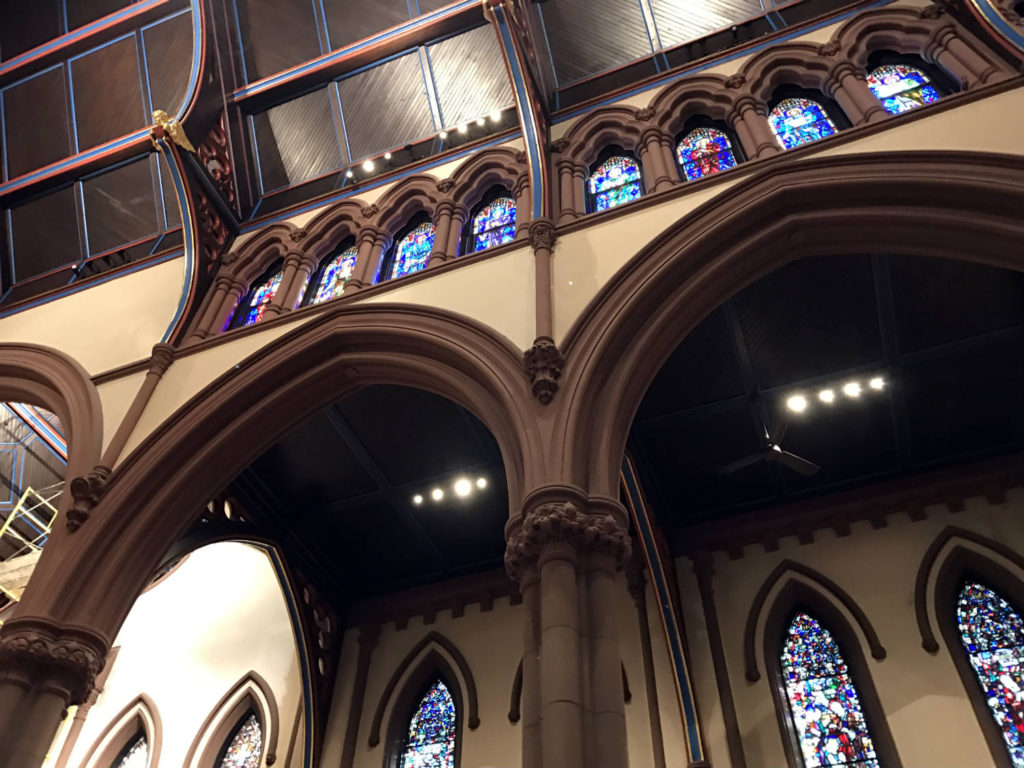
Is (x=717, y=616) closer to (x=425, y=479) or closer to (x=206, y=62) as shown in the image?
(x=425, y=479)

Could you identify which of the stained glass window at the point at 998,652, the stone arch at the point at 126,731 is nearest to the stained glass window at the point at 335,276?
the stone arch at the point at 126,731

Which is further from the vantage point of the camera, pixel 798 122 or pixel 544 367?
pixel 798 122

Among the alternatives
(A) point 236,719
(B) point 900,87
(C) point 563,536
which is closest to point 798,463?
(C) point 563,536

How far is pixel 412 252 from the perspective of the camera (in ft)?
32.4

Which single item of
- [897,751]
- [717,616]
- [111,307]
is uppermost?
[111,307]

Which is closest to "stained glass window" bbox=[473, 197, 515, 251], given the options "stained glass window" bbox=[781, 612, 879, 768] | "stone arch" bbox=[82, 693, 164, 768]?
"stained glass window" bbox=[781, 612, 879, 768]

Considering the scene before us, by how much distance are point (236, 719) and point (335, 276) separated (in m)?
6.18

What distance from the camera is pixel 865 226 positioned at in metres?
7.18

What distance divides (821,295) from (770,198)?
159 cm

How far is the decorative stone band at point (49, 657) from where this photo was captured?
22.3 ft

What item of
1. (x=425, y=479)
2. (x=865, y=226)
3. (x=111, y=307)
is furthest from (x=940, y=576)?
(x=111, y=307)

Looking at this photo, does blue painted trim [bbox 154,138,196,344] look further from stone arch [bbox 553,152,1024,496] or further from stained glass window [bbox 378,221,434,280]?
stone arch [bbox 553,152,1024,496]

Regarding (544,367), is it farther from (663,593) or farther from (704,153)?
(663,593)

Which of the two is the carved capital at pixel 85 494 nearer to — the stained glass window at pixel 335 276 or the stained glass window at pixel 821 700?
the stained glass window at pixel 335 276
